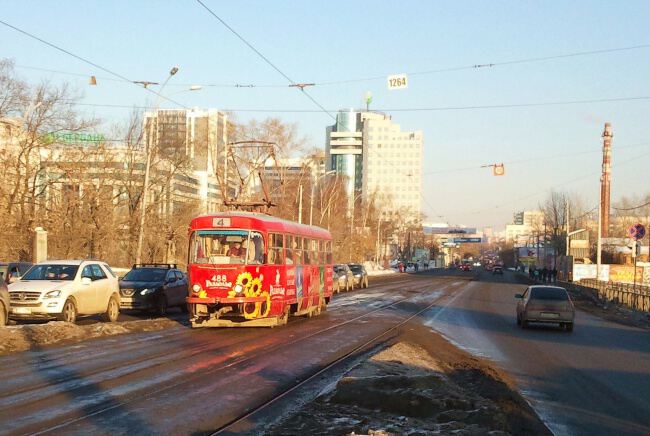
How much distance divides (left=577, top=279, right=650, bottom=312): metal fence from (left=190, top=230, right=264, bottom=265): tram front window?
20208mm

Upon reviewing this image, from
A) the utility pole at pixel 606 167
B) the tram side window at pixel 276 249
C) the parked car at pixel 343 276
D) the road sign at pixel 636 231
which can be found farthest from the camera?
the utility pole at pixel 606 167

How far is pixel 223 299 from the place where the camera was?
1903cm

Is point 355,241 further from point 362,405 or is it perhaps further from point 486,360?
point 362,405

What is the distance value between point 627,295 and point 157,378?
31.1 meters

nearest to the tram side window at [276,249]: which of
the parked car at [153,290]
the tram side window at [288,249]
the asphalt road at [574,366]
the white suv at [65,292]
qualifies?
the tram side window at [288,249]

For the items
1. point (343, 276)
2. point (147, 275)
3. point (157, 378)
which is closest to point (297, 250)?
point (147, 275)

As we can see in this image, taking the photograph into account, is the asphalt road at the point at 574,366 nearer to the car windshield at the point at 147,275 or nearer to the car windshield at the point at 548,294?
the car windshield at the point at 548,294

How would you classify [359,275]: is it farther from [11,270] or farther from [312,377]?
[312,377]

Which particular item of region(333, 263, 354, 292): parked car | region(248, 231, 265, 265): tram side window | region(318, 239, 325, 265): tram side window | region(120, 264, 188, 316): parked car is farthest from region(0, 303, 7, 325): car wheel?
region(333, 263, 354, 292): parked car

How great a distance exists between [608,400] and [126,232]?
156 ft

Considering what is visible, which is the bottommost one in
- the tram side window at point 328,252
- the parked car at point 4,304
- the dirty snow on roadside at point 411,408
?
the dirty snow on roadside at point 411,408

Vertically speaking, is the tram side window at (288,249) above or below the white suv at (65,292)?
above

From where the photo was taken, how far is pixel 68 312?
1923 centimetres

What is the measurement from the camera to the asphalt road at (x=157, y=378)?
8219mm
